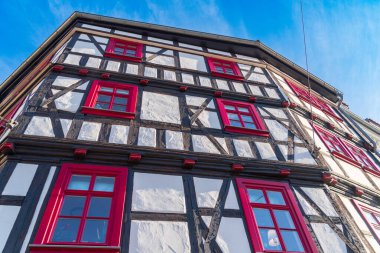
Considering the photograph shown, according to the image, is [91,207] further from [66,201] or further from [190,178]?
[190,178]

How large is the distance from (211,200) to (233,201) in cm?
52

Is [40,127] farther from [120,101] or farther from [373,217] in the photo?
[373,217]

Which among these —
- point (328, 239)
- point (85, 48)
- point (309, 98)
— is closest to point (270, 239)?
point (328, 239)

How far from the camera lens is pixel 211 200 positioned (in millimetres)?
6418

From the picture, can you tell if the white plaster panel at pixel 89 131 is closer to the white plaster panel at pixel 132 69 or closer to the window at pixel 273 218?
the white plaster panel at pixel 132 69

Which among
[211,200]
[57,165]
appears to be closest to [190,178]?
[211,200]

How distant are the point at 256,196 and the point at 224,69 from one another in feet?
22.2

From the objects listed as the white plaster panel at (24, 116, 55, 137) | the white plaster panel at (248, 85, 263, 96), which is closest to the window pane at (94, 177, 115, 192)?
the white plaster panel at (24, 116, 55, 137)

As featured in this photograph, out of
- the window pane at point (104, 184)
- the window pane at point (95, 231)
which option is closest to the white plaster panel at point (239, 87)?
the window pane at point (104, 184)

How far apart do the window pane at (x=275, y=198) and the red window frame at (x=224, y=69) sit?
17.7 feet

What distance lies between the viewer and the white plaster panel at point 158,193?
594 cm

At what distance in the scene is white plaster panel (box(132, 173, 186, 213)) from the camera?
234 inches

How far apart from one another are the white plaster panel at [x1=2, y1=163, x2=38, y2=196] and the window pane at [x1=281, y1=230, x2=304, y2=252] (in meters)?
5.13

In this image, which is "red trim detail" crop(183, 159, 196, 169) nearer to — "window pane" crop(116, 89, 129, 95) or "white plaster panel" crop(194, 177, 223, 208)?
"white plaster panel" crop(194, 177, 223, 208)
